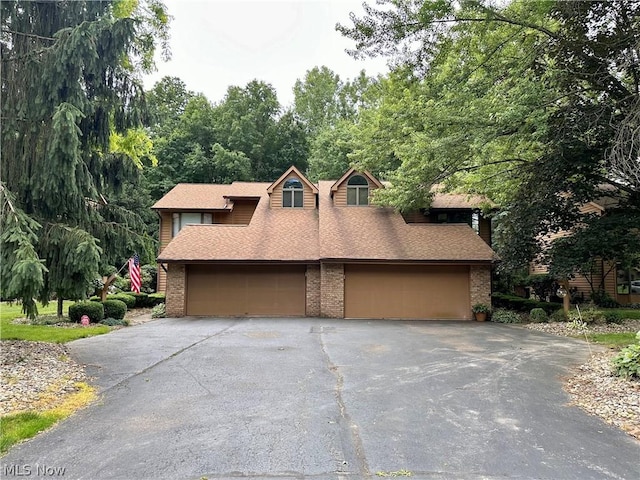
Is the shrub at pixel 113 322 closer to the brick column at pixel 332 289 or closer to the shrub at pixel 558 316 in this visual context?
the brick column at pixel 332 289

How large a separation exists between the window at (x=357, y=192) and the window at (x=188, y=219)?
7.87m

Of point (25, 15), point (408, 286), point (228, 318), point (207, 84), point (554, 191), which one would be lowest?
point (228, 318)

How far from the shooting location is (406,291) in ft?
52.6

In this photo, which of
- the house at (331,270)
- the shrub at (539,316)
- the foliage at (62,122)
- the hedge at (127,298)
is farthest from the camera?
the hedge at (127,298)

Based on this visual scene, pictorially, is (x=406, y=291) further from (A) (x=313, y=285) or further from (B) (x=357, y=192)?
(B) (x=357, y=192)

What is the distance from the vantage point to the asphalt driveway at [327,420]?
144 inches

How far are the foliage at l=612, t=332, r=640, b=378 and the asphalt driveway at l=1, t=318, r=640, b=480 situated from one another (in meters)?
0.91

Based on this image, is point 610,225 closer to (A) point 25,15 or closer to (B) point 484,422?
(B) point 484,422

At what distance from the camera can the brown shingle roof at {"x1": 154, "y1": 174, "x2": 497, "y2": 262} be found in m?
15.8

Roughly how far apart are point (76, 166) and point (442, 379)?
7.75 m

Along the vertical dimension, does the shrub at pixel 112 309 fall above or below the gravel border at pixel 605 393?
above

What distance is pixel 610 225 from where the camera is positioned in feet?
43.4

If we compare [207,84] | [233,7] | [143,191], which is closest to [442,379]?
[233,7]

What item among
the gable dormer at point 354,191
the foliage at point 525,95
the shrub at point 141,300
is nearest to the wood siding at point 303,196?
the gable dormer at point 354,191
